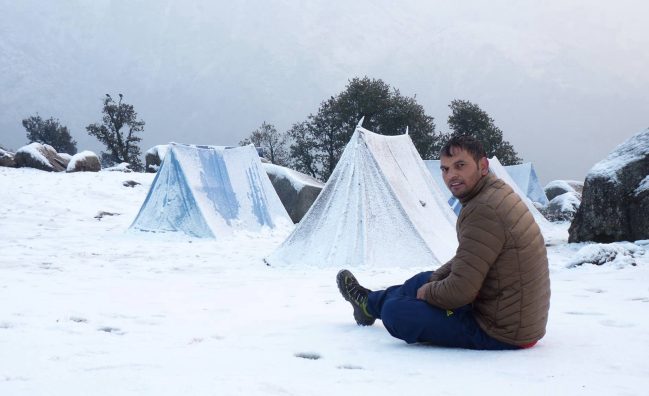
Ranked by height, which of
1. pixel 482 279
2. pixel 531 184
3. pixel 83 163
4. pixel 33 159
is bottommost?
pixel 482 279

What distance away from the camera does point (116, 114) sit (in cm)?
2969

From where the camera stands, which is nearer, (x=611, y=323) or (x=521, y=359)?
(x=521, y=359)

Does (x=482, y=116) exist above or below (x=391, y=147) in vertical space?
above

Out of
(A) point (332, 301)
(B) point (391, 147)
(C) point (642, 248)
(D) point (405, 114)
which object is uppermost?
(D) point (405, 114)

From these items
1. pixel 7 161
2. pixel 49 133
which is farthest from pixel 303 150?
pixel 49 133

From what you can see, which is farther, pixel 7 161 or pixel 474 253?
pixel 7 161

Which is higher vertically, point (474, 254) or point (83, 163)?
point (83, 163)

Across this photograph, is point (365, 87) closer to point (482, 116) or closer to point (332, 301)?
point (482, 116)

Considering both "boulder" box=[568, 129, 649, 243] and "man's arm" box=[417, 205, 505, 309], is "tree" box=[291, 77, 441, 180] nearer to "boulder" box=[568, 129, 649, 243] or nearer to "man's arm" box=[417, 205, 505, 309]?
"boulder" box=[568, 129, 649, 243]

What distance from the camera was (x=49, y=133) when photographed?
37.3 meters

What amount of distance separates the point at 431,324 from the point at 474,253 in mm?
450

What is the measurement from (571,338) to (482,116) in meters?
24.4

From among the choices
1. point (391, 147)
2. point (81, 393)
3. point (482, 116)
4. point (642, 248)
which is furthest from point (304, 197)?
point (482, 116)

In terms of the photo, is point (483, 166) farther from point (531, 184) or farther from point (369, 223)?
point (531, 184)
